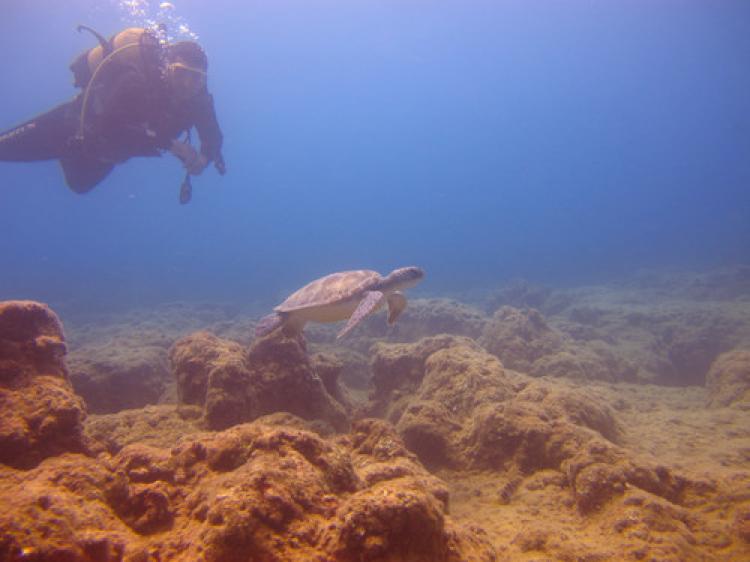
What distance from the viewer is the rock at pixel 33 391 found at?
8.73 feet

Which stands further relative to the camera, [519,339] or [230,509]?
[519,339]

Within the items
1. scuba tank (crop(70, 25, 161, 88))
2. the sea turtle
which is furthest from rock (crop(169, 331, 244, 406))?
scuba tank (crop(70, 25, 161, 88))

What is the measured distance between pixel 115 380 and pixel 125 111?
602 cm

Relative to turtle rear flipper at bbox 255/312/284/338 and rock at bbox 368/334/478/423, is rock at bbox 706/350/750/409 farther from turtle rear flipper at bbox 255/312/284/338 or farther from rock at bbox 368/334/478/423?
turtle rear flipper at bbox 255/312/284/338

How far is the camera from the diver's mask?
8836 mm

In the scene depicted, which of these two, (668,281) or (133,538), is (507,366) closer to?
(133,538)

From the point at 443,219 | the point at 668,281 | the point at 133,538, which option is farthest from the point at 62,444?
the point at 443,219

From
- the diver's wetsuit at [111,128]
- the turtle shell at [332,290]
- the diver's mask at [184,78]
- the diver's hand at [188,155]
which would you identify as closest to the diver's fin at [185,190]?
the diver's hand at [188,155]

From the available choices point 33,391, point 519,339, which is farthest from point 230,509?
point 519,339

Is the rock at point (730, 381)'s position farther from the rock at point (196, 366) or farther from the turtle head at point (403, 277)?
the rock at point (196, 366)

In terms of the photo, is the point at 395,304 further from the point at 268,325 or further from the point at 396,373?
the point at 268,325

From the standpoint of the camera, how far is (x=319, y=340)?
37.9 ft

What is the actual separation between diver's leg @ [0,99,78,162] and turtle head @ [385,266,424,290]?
8.91 m

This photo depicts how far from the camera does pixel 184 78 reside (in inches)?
352
